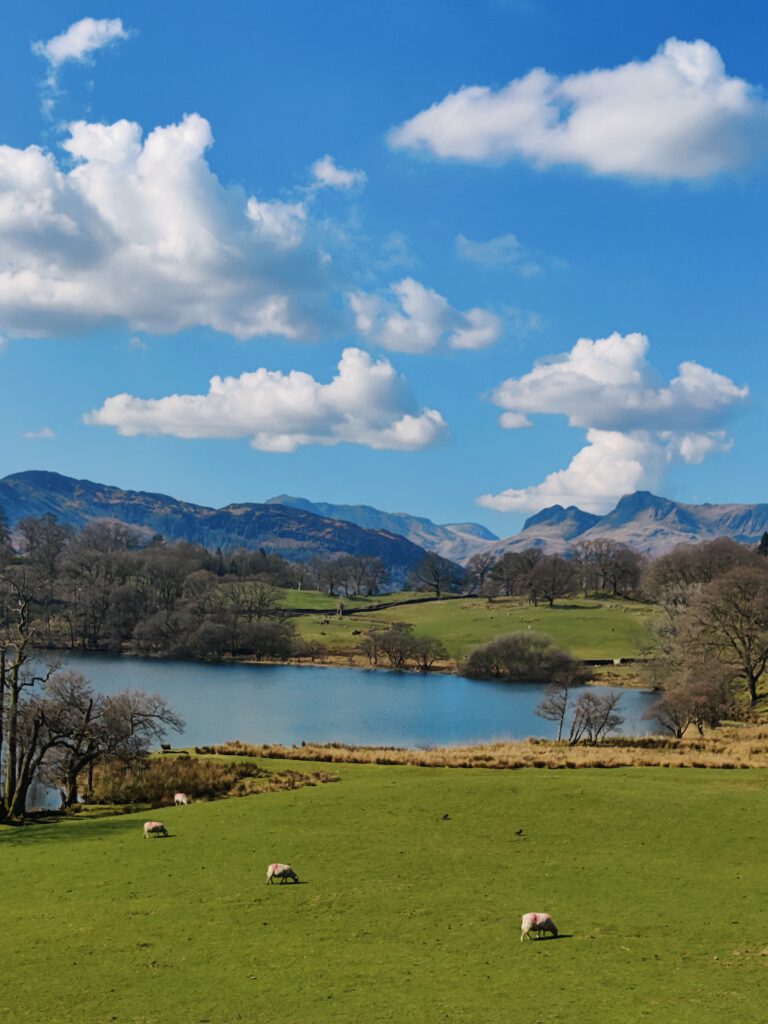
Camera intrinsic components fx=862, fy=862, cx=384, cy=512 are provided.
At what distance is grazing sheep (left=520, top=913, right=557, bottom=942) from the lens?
19016mm

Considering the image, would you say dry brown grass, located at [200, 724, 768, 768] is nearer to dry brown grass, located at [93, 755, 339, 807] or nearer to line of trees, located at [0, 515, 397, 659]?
dry brown grass, located at [93, 755, 339, 807]

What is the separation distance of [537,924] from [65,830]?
20.9 m

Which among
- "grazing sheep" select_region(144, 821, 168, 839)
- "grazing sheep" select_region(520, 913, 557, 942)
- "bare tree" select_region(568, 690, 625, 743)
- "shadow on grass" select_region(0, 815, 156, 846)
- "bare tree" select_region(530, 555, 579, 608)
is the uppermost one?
"bare tree" select_region(530, 555, 579, 608)

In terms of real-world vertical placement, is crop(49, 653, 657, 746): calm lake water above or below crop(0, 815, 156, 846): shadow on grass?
below

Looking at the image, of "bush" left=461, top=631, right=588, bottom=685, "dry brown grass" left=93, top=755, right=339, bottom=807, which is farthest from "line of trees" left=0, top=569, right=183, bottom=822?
"bush" left=461, top=631, right=588, bottom=685

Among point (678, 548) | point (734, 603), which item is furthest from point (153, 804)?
point (678, 548)

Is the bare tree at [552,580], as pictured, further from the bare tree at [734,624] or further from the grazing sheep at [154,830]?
the grazing sheep at [154,830]

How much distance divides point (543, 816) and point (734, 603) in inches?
2315

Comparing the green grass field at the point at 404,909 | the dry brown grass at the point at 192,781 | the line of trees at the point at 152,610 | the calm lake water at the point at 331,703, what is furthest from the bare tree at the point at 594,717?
the line of trees at the point at 152,610

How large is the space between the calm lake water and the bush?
178 inches

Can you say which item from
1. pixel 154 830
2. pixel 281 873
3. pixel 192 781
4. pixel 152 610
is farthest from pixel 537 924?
pixel 152 610

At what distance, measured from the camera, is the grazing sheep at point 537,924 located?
749 inches

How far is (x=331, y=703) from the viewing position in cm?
9462

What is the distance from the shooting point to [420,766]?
147ft
